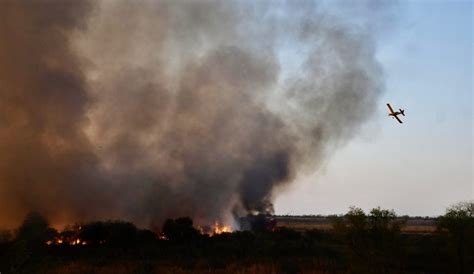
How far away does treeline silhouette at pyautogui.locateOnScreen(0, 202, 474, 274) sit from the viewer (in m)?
41.5

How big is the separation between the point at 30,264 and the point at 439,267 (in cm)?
4321

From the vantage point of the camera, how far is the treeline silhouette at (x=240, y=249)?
136ft

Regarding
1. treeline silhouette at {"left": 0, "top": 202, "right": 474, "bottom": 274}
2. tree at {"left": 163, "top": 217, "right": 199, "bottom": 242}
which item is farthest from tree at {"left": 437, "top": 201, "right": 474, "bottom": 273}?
tree at {"left": 163, "top": 217, "right": 199, "bottom": 242}

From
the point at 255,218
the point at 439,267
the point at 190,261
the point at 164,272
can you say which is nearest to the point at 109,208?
the point at 255,218

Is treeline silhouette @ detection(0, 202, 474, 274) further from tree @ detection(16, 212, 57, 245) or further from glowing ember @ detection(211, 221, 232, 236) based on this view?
glowing ember @ detection(211, 221, 232, 236)

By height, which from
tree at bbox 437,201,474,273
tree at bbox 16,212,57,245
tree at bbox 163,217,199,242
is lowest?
tree at bbox 437,201,474,273

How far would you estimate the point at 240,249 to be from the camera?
6694 centimetres

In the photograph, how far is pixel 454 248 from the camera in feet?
150

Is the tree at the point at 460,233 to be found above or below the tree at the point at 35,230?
below

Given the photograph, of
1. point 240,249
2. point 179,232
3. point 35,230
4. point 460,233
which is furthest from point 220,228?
point 460,233

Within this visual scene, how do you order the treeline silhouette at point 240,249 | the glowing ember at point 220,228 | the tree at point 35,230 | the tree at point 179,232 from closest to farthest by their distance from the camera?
1. the treeline silhouette at point 240,249
2. the tree at point 35,230
3. the tree at point 179,232
4. the glowing ember at point 220,228

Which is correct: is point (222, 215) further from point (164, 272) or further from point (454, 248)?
point (454, 248)

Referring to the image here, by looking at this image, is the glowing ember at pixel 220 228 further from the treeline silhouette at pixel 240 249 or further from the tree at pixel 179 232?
the tree at pixel 179 232

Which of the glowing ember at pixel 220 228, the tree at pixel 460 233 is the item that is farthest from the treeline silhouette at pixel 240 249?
the glowing ember at pixel 220 228
